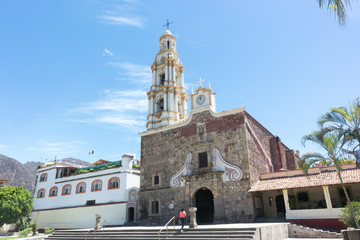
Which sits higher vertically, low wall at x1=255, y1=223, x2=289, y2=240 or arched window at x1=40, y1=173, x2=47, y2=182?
arched window at x1=40, y1=173, x2=47, y2=182

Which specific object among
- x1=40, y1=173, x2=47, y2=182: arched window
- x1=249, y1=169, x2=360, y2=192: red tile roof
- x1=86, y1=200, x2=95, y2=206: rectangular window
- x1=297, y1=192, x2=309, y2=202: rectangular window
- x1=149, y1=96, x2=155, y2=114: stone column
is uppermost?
x1=149, y1=96, x2=155, y2=114: stone column

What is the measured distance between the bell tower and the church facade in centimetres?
13

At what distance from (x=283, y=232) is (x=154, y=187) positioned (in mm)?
11676

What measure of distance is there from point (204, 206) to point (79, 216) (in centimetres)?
1450

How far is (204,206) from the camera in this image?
22438mm

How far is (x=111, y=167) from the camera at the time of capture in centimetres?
2844

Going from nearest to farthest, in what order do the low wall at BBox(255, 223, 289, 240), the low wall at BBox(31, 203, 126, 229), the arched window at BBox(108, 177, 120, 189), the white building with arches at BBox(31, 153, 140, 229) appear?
the low wall at BBox(255, 223, 289, 240)
the low wall at BBox(31, 203, 126, 229)
the white building with arches at BBox(31, 153, 140, 229)
the arched window at BBox(108, 177, 120, 189)

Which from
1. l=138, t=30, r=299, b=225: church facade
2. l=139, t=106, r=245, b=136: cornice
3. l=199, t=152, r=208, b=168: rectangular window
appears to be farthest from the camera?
l=199, t=152, r=208, b=168: rectangular window

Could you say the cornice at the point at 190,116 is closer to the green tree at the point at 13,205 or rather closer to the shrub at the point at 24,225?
the green tree at the point at 13,205

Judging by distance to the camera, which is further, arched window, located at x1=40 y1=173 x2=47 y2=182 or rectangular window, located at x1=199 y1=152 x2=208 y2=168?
arched window, located at x1=40 y1=173 x2=47 y2=182

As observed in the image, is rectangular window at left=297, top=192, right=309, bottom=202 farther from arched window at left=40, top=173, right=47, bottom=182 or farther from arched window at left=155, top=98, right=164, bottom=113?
arched window at left=40, top=173, right=47, bottom=182

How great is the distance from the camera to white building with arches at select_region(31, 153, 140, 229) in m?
26.1

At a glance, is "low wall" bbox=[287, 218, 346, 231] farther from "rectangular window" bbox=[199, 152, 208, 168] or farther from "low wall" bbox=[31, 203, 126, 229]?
"low wall" bbox=[31, 203, 126, 229]

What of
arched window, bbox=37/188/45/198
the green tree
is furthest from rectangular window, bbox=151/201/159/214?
arched window, bbox=37/188/45/198
